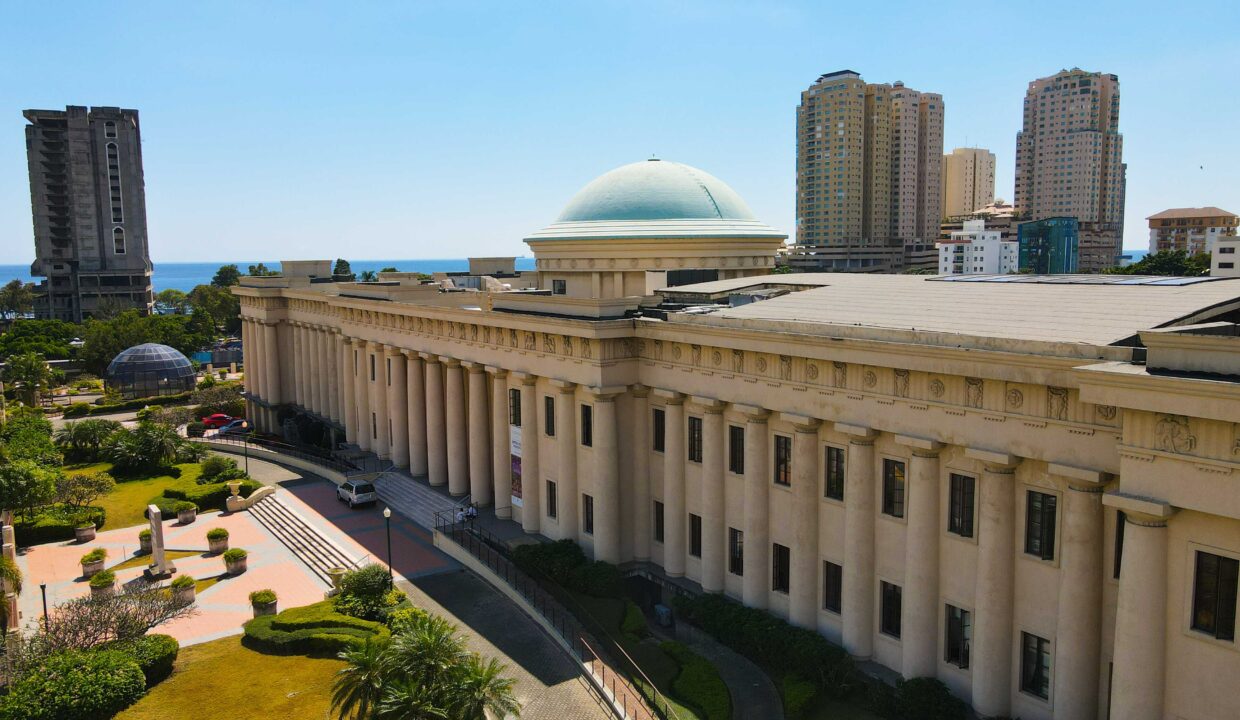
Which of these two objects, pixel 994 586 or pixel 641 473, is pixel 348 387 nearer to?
pixel 641 473

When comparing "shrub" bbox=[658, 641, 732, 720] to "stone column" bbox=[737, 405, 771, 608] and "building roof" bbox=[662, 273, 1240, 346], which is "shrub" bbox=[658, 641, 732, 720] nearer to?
"stone column" bbox=[737, 405, 771, 608]

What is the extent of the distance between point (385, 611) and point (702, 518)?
13.1 metres

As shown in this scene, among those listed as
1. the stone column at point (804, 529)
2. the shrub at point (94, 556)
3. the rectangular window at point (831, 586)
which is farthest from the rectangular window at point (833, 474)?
the shrub at point (94, 556)

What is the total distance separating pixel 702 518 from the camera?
115ft

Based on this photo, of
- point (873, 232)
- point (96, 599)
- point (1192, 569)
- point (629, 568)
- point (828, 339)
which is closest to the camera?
point (1192, 569)

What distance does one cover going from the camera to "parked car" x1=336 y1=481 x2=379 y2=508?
51.8 meters

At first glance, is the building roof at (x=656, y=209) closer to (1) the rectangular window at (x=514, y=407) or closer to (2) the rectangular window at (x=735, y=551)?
(1) the rectangular window at (x=514, y=407)

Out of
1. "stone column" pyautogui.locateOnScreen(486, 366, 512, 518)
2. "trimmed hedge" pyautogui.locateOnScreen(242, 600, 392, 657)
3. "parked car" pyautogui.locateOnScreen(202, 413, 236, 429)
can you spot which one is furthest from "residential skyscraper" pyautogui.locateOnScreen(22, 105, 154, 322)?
"trimmed hedge" pyautogui.locateOnScreen(242, 600, 392, 657)

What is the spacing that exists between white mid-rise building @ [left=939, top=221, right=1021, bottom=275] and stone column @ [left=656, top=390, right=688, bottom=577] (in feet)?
406

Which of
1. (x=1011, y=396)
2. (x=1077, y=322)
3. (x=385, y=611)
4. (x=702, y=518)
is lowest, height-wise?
(x=385, y=611)

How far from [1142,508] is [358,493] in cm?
4193

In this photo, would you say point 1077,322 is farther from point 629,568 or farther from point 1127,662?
point 629,568

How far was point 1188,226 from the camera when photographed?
165 metres

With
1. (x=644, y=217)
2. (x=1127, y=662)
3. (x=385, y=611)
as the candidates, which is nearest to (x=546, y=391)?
(x=385, y=611)
